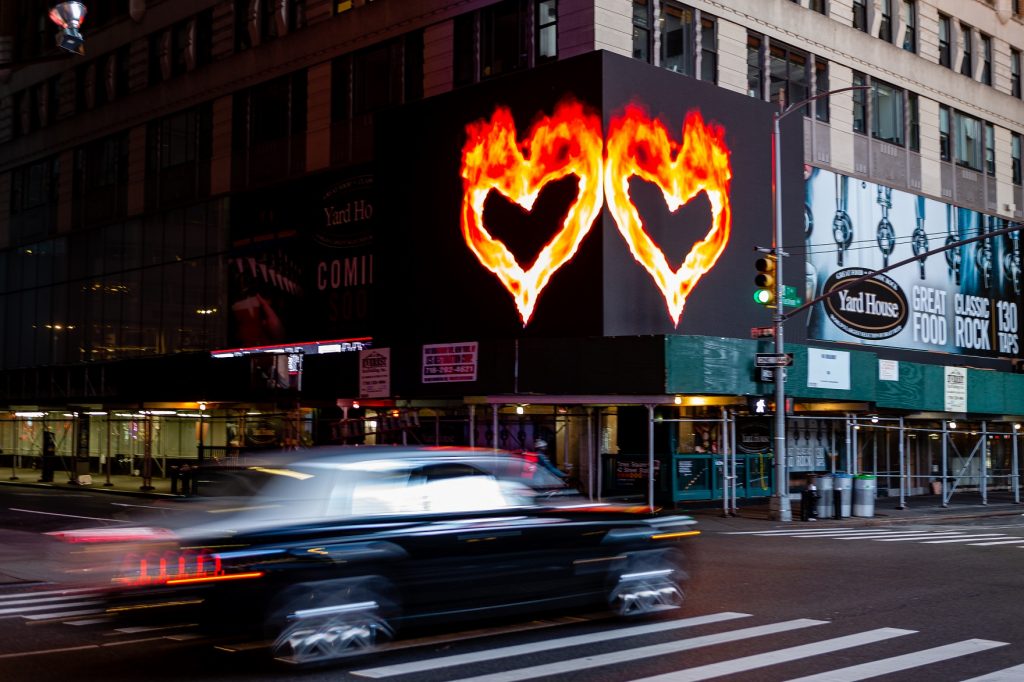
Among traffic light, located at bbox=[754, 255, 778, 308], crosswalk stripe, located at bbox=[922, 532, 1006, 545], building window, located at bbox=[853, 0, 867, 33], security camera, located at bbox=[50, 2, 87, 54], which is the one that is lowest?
crosswalk stripe, located at bbox=[922, 532, 1006, 545]

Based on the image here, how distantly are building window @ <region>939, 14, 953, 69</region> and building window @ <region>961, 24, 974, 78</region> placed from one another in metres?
1.02

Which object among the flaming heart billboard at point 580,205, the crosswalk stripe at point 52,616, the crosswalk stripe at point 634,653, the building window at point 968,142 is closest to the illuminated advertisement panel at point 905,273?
the building window at point 968,142

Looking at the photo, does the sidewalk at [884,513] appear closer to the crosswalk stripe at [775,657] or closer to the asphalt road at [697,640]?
the asphalt road at [697,640]

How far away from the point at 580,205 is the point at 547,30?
215 inches

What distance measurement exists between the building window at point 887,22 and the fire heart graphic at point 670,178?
444 inches

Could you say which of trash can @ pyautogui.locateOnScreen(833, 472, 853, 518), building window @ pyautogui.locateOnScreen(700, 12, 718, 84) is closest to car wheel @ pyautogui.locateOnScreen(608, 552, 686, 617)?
trash can @ pyautogui.locateOnScreen(833, 472, 853, 518)

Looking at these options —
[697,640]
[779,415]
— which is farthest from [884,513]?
[697,640]

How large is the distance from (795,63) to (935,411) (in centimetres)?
1197

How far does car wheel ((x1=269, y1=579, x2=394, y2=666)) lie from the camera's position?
854 centimetres

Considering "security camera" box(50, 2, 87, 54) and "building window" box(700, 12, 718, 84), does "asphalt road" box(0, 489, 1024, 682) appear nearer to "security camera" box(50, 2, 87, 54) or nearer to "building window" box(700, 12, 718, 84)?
"security camera" box(50, 2, 87, 54)

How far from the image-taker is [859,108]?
37.5 m

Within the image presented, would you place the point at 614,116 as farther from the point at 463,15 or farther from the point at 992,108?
the point at 992,108

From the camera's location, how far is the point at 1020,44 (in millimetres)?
45750

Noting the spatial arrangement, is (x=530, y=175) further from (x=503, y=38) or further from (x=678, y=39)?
(x=678, y=39)
